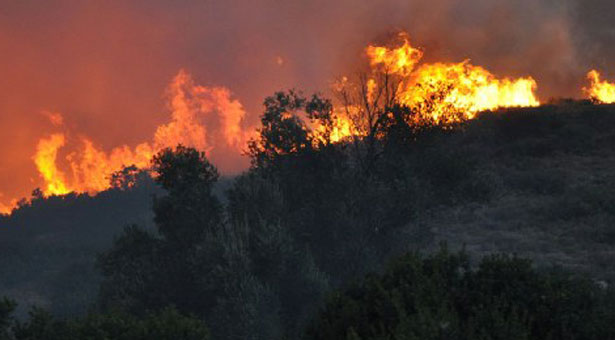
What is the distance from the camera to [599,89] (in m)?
71.0

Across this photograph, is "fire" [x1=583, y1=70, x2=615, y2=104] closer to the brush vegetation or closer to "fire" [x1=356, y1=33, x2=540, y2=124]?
"fire" [x1=356, y1=33, x2=540, y2=124]

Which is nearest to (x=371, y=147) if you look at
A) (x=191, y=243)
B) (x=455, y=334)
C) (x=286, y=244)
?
(x=286, y=244)

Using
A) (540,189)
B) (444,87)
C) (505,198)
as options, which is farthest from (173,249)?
(540,189)

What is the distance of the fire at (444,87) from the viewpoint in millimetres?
28469

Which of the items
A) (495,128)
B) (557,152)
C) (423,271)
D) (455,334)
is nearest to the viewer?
(455,334)

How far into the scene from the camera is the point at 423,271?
47.4 ft

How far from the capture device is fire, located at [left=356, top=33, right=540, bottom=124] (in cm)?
2847

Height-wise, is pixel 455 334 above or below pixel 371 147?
below

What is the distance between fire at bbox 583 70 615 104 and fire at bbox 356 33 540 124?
280 inches

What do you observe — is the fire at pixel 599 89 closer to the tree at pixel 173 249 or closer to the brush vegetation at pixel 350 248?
the brush vegetation at pixel 350 248

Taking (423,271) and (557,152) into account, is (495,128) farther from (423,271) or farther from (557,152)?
(423,271)

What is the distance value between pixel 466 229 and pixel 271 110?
1414 cm

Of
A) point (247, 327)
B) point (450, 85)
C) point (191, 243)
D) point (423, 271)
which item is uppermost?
point (450, 85)

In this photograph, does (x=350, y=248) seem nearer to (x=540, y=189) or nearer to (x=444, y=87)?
(x=444, y=87)
